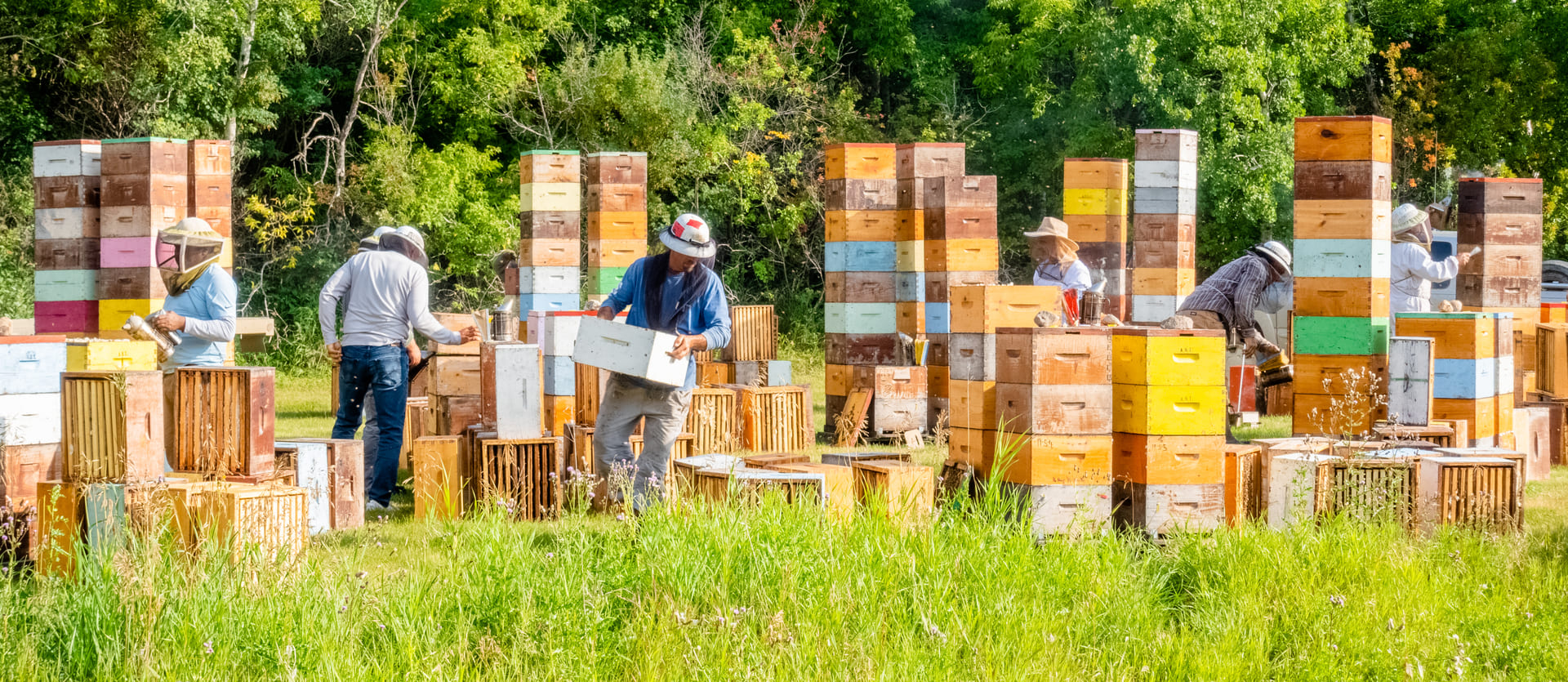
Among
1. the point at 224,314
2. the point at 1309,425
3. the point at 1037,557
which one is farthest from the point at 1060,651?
the point at 224,314

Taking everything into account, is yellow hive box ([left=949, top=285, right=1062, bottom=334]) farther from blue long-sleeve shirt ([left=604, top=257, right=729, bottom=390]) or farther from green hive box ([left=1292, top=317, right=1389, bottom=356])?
green hive box ([left=1292, top=317, right=1389, bottom=356])

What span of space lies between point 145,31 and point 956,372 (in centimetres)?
1722

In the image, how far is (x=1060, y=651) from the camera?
15.3ft

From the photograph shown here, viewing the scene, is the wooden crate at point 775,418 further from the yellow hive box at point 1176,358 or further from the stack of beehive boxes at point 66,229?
the stack of beehive boxes at point 66,229

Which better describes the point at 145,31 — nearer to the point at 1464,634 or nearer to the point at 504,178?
the point at 504,178

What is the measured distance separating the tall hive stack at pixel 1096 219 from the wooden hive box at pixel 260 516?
1045 cm

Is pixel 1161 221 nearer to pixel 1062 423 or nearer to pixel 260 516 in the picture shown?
pixel 1062 423

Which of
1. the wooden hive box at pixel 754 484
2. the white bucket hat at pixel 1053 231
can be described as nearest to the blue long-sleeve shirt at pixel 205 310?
the wooden hive box at pixel 754 484

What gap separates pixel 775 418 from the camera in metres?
10.7

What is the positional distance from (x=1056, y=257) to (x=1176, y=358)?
4.48 metres

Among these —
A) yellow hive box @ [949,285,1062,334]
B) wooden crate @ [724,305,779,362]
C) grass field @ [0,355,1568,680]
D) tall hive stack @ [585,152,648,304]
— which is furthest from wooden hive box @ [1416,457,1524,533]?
tall hive stack @ [585,152,648,304]

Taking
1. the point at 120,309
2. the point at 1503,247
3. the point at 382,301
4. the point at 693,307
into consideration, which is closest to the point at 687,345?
the point at 693,307

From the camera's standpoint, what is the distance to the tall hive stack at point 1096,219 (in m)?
14.6

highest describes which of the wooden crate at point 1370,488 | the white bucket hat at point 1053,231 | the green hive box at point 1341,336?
the white bucket hat at point 1053,231
